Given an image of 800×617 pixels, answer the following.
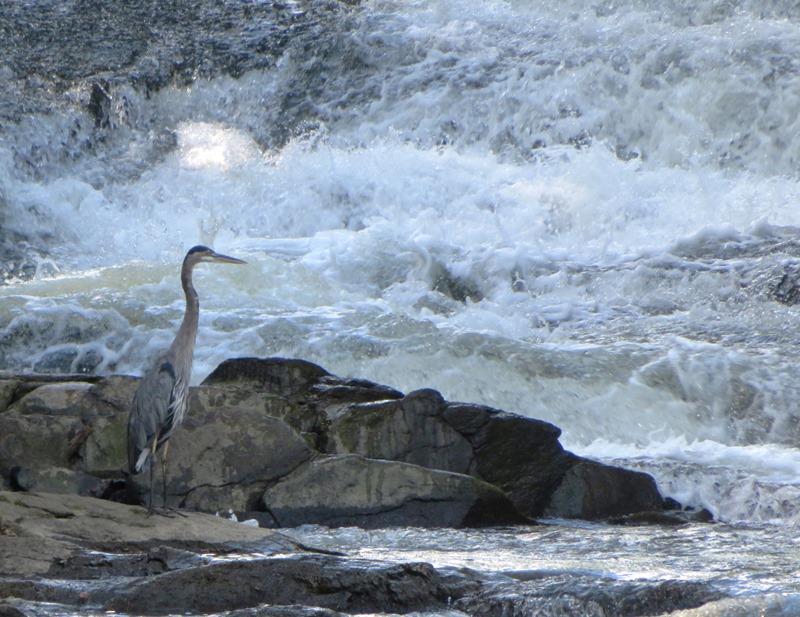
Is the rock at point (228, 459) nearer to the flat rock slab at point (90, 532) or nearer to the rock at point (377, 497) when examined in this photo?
the rock at point (377, 497)

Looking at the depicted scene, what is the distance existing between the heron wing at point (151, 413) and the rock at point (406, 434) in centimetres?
119

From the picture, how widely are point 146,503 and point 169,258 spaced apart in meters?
5.89

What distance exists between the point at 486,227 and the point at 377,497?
19.7 ft

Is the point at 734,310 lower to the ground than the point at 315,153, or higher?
lower

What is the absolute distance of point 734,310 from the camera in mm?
9703

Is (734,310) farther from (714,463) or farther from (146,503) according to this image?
(146,503)

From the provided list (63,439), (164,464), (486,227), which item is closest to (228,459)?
(164,464)

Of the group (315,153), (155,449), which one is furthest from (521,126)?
(155,449)

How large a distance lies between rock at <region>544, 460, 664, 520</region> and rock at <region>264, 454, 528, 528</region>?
49 cm

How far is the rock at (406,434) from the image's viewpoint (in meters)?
6.59

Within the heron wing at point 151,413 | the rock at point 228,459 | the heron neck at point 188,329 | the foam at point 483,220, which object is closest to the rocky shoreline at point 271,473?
the rock at point 228,459

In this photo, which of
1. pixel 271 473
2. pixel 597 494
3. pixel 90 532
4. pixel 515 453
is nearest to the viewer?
pixel 90 532

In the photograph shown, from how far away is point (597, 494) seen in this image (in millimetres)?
6578

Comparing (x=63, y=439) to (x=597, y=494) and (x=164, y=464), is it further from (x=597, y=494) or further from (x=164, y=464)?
(x=597, y=494)
